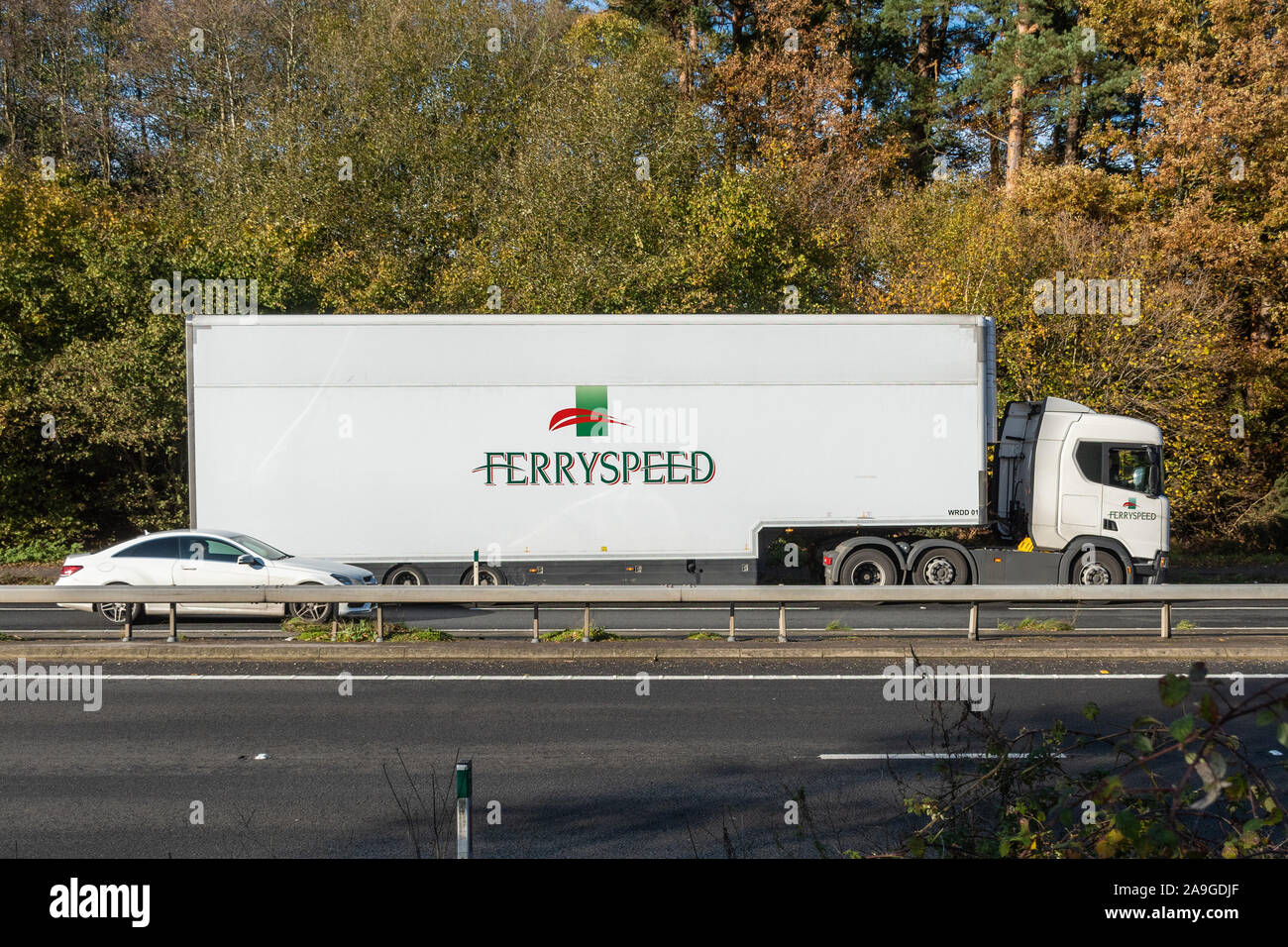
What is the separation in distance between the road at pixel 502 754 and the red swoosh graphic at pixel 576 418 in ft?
18.6

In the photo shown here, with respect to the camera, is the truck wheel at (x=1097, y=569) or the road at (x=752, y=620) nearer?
the road at (x=752, y=620)

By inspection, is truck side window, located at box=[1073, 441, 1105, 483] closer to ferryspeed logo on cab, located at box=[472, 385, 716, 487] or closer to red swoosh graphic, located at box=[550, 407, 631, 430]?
ferryspeed logo on cab, located at box=[472, 385, 716, 487]

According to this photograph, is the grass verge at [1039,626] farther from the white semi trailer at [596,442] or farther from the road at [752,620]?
the white semi trailer at [596,442]

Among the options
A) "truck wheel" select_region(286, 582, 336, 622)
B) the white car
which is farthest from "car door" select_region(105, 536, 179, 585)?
"truck wheel" select_region(286, 582, 336, 622)

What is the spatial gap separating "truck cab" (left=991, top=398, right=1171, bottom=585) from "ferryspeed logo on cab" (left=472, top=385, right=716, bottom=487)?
19.8 ft

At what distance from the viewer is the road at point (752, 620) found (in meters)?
13.7

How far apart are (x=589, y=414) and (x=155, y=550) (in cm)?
643

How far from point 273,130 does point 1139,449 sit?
966 inches

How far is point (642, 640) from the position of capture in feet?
40.2

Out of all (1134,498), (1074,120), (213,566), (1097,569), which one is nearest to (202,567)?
(213,566)

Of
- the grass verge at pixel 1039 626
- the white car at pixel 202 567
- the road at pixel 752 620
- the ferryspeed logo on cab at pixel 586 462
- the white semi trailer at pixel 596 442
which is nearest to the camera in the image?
the grass verge at pixel 1039 626

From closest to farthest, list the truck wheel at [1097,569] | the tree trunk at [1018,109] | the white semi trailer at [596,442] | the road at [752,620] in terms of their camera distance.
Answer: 1. the road at [752,620]
2. the white semi trailer at [596,442]
3. the truck wheel at [1097,569]
4. the tree trunk at [1018,109]

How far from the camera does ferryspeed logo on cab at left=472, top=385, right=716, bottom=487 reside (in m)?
16.2

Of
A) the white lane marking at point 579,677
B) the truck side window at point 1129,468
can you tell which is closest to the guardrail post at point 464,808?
the white lane marking at point 579,677
